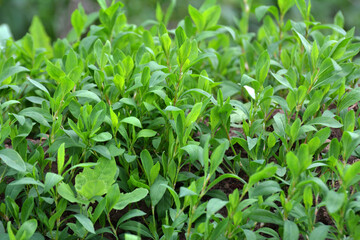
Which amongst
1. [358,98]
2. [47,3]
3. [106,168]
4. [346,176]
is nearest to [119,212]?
[106,168]

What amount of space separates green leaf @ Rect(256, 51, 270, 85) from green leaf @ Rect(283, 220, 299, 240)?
470 millimetres

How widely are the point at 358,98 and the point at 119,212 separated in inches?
29.9

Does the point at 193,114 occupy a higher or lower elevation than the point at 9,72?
lower

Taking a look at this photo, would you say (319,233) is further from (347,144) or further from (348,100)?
(348,100)

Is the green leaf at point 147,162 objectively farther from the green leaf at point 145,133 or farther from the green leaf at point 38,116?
the green leaf at point 38,116

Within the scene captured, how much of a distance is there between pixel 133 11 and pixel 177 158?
12.4 ft

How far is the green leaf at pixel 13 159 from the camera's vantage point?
1146mm

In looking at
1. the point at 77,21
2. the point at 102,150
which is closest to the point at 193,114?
the point at 102,150

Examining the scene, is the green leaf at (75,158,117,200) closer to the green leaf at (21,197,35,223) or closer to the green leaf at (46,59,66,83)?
the green leaf at (21,197,35,223)

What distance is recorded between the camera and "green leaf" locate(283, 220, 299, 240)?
1049 mm

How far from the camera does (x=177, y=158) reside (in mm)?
1301

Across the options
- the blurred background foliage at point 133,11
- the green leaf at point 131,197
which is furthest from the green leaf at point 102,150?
the blurred background foliage at point 133,11

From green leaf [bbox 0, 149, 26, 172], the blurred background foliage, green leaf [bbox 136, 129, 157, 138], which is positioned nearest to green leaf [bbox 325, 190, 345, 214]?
green leaf [bbox 136, 129, 157, 138]

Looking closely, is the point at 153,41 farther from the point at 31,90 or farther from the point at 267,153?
the point at 267,153
